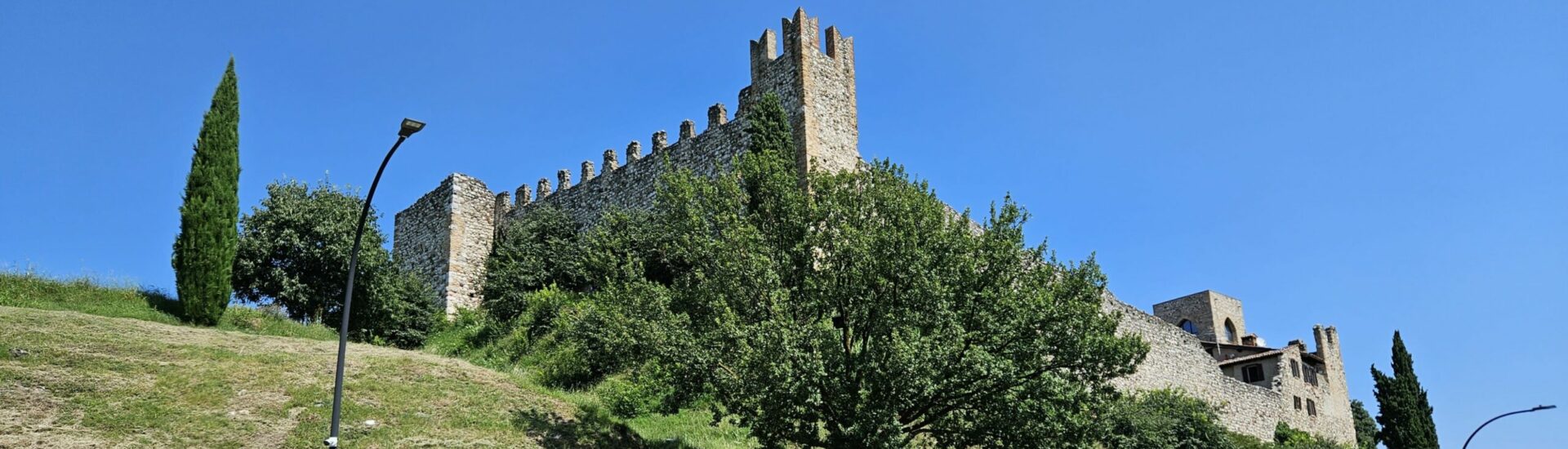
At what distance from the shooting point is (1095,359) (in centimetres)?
2088

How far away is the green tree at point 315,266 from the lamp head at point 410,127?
18.7 m

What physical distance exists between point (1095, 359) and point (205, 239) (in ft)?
67.1

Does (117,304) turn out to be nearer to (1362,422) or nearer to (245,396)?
(245,396)

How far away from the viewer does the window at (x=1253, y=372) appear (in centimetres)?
5259

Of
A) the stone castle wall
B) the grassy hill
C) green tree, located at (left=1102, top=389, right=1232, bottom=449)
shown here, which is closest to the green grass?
the grassy hill

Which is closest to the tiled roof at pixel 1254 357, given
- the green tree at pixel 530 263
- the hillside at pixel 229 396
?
the green tree at pixel 530 263

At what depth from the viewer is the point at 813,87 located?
35375mm

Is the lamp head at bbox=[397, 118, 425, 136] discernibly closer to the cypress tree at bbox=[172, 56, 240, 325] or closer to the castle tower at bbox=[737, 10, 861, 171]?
the cypress tree at bbox=[172, 56, 240, 325]

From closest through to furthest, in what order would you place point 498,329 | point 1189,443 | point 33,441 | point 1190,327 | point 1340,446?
point 33,441
point 1189,443
point 498,329
point 1340,446
point 1190,327

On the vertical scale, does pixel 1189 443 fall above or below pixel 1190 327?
below

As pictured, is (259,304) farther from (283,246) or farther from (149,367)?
(149,367)

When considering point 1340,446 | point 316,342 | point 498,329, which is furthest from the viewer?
point 1340,446

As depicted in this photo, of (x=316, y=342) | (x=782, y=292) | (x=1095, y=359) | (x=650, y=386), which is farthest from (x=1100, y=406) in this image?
(x=316, y=342)

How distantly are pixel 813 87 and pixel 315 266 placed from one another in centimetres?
1506
